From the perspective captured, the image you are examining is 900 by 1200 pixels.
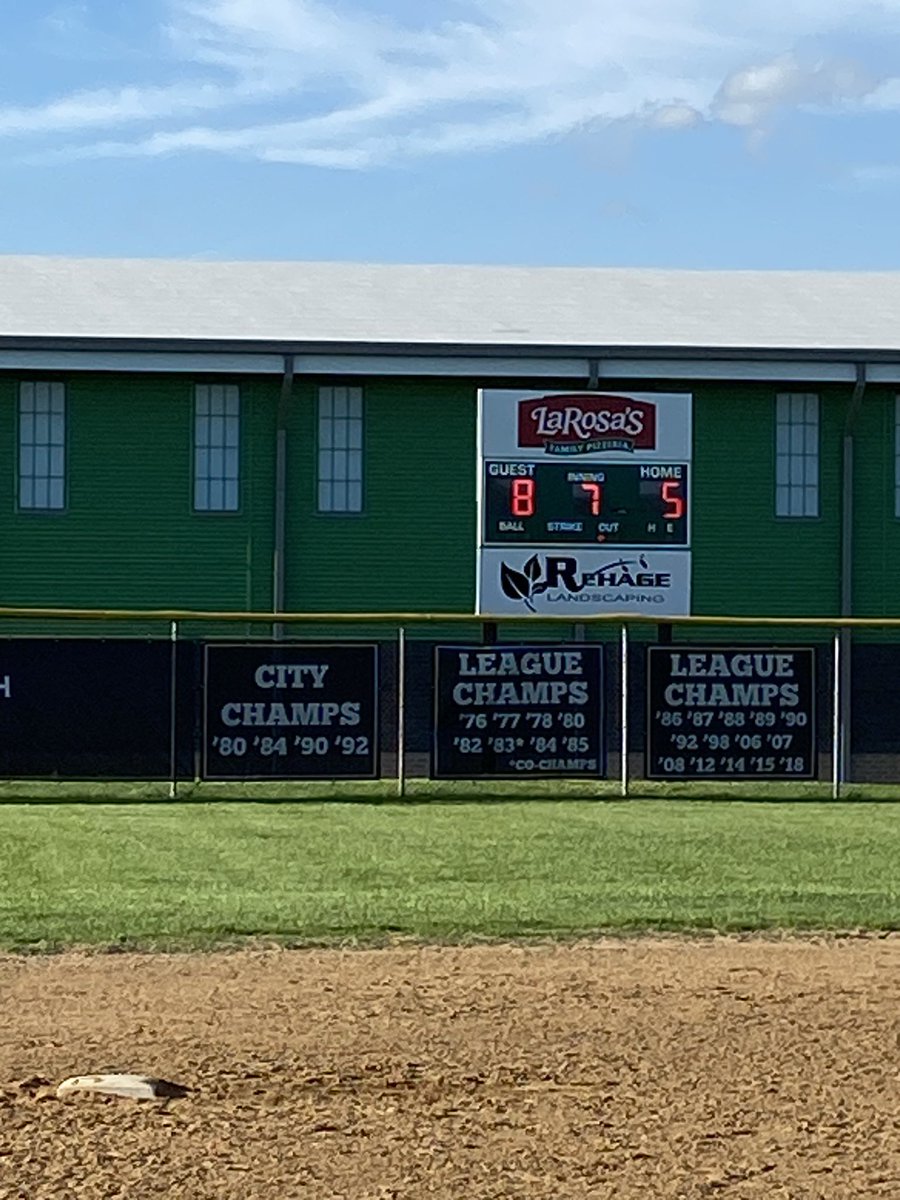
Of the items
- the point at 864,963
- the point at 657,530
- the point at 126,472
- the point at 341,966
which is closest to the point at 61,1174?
the point at 341,966

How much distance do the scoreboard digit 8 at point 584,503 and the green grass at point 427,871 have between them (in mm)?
6581

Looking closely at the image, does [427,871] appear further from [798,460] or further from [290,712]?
[798,460]

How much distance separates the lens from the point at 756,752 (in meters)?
22.6

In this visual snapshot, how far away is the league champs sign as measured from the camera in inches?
1070

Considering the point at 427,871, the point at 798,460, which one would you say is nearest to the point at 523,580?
the point at 798,460

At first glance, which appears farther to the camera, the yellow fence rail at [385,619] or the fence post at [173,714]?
the yellow fence rail at [385,619]

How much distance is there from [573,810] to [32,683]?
5.62m

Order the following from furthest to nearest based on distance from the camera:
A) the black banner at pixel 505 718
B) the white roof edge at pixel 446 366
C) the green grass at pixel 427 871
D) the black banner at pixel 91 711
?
1. the white roof edge at pixel 446 366
2. the black banner at pixel 505 718
3. the black banner at pixel 91 711
4. the green grass at pixel 427 871

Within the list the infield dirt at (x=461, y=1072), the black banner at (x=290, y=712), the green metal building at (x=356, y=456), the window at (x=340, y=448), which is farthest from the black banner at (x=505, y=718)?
the infield dirt at (x=461, y=1072)

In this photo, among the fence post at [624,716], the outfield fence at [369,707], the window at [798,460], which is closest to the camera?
the outfield fence at [369,707]

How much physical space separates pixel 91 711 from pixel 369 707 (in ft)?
9.31

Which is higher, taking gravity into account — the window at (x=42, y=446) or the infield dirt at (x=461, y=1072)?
the window at (x=42, y=446)

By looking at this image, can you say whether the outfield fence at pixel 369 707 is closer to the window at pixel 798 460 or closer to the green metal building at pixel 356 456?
the green metal building at pixel 356 456

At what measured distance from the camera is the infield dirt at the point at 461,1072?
6.60 meters
